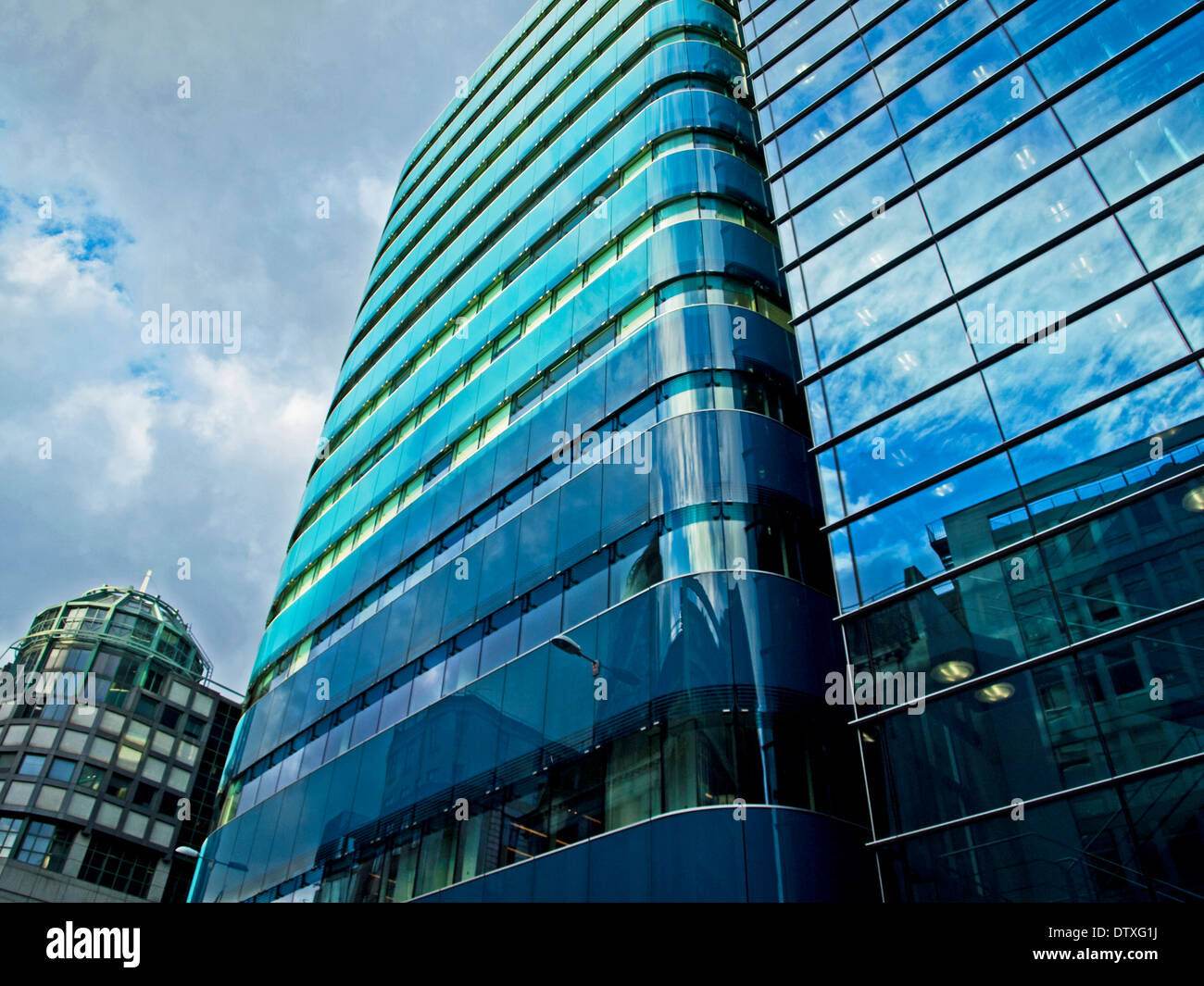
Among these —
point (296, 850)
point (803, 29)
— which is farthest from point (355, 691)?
point (803, 29)

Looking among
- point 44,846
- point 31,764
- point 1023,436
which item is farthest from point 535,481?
point 31,764

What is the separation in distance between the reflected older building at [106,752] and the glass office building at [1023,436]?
5289cm

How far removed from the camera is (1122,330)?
550 inches

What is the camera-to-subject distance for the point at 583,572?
18.6 metres

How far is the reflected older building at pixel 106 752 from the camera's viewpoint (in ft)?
179

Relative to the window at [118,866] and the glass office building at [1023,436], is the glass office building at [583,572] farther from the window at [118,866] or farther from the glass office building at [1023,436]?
the window at [118,866]

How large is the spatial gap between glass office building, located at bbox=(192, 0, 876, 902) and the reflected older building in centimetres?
3419

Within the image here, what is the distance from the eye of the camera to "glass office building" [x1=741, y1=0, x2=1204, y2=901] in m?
11.4

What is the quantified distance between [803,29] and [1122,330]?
630 inches

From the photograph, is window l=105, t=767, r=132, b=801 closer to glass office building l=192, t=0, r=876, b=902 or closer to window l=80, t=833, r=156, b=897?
window l=80, t=833, r=156, b=897

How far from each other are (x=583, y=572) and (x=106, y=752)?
5582 cm

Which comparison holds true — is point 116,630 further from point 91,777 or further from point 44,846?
point 44,846

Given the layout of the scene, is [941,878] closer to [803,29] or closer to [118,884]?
[803,29]
